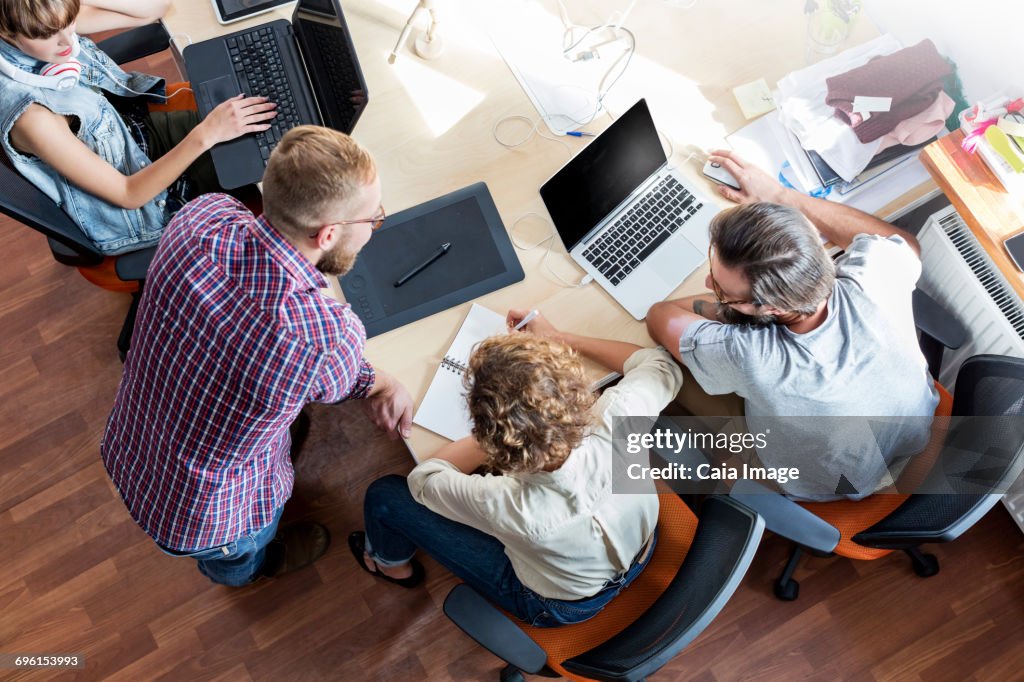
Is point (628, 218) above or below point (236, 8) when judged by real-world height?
below

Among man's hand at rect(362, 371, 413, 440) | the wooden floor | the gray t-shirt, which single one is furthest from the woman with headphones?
the gray t-shirt

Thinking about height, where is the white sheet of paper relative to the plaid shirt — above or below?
above

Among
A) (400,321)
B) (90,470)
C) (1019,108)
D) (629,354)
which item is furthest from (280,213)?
(1019,108)

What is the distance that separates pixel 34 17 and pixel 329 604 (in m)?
1.63

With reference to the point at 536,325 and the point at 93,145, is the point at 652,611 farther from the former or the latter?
the point at 93,145

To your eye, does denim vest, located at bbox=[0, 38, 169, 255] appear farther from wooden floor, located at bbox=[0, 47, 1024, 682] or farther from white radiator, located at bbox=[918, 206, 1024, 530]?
white radiator, located at bbox=[918, 206, 1024, 530]

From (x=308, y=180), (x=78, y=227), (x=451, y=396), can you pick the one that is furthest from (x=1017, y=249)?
(x=78, y=227)

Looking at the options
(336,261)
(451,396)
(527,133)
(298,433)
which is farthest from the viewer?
(298,433)

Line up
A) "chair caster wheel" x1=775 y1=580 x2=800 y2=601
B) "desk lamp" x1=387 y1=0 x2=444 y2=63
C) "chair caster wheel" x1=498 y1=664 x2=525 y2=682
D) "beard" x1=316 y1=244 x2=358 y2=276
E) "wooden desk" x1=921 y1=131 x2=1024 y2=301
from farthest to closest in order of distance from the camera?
"chair caster wheel" x1=775 y1=580 x2=800 y2=601 < "chair caster wheel" x1=498 y1=664 x2=525 y2=682 < "desk lamp" x1=387 y1=0 x2=444 y2=63 < "wooden desk" x1=921 y1=131 x2=1024 y2=301 < "beard" x1=316 y1=244 x2=358 y2=276

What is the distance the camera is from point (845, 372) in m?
1.55

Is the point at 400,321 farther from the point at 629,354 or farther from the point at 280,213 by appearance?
the point at 629,354

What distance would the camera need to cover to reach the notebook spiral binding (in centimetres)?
166

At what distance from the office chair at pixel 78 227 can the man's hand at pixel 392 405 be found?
1.95 ft

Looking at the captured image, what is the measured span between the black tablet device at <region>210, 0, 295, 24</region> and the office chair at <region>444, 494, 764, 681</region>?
57.3 inches
